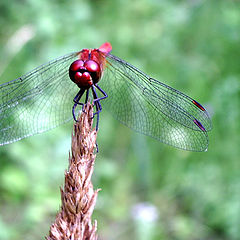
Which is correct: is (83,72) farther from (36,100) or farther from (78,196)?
(78,196)

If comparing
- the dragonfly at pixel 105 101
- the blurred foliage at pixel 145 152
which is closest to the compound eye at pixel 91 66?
the dragonfly at pixel 105 101

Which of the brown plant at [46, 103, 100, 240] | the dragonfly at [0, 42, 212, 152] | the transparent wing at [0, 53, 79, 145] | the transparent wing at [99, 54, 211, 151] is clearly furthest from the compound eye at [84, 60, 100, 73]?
the brown plant at [46, 103, 100, 240]

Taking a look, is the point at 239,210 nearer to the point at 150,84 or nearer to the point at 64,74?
the point at 150,84

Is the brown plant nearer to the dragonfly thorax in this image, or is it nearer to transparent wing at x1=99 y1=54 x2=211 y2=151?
the dragonfly thorax

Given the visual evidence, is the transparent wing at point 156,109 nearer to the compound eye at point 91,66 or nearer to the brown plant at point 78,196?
the compound eye at point 91,66

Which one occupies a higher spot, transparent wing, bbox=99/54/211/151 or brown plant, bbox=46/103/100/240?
transparent wing, bbox=99/54/211/151

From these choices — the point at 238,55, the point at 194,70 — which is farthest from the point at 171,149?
the point at 238,55

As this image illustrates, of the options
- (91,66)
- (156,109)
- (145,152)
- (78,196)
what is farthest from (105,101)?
(145,152)
